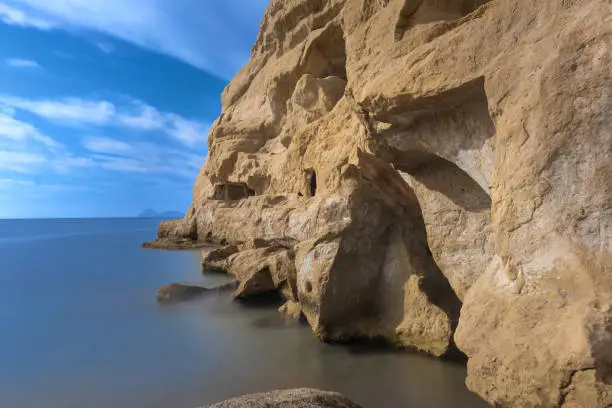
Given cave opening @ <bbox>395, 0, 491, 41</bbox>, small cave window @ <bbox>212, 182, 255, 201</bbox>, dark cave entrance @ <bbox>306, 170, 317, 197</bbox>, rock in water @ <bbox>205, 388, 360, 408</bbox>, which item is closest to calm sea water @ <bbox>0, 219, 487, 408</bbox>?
rock in water @ <bbox>205, 388, 360, 408</bbox>

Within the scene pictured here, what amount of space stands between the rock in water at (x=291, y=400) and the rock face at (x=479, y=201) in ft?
3.96

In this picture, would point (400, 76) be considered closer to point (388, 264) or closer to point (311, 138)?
point (388, 264)

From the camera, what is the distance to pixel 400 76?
12.9ft

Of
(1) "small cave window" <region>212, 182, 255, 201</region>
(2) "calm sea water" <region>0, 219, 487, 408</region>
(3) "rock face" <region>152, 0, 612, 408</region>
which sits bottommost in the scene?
(2) "calm sea water" <region>0, 219, 487, 408</region>

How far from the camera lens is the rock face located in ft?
8.34

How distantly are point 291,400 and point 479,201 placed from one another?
127 inches

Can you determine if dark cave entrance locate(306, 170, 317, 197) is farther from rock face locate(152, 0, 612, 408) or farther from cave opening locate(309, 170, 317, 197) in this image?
rock face locate(152, 0, 612, 408)

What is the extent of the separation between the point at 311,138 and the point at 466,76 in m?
10.3

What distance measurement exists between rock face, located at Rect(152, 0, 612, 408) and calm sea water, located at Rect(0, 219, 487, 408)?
713 mm

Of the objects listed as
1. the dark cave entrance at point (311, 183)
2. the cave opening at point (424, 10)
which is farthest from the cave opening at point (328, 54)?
the cave opening at point (424, 10)

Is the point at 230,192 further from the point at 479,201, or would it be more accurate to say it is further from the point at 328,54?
the point at 479,201

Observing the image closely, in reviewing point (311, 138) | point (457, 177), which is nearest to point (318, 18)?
point (311, 138)

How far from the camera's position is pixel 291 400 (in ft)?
9.96

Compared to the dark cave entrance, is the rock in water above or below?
below
